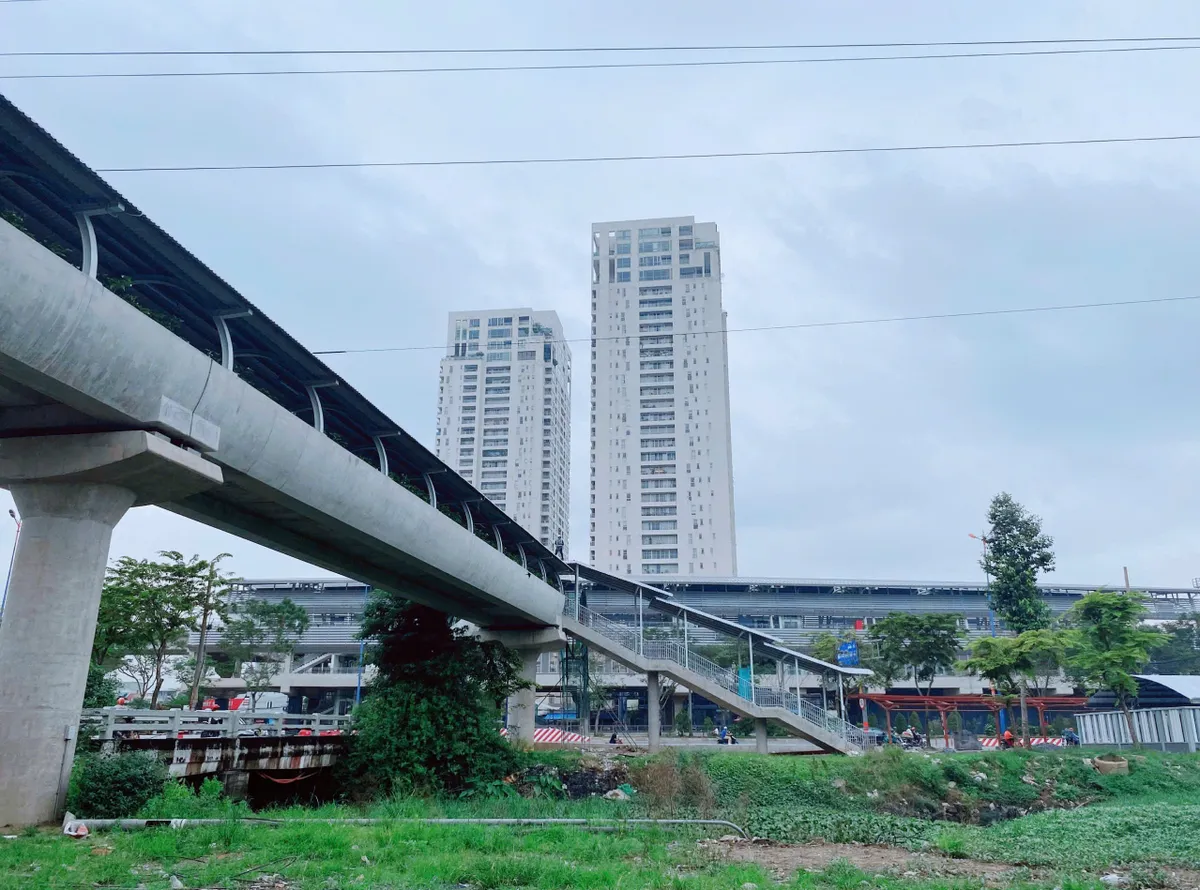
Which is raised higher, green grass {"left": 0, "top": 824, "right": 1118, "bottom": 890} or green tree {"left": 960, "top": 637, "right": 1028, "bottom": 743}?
green tree {"left": 960, "top": 637, "right": 1028, "bottom": 743}

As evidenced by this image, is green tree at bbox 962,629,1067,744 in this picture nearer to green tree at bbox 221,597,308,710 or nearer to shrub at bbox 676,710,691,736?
shrub at bbox 676,710,691,736

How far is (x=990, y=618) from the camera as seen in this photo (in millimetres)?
73000

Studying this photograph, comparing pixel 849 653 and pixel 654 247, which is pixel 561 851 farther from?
pixel 654 247

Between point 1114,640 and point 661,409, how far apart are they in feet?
242

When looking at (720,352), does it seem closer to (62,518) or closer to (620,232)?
(620,232)

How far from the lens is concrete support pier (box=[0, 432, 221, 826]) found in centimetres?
1327

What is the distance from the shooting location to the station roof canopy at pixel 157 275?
40.1ft

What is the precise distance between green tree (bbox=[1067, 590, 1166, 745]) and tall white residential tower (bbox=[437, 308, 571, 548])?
286 feet

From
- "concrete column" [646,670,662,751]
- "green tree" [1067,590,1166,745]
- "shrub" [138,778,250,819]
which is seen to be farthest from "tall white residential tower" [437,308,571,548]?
"shrub" [138,778,250,819]

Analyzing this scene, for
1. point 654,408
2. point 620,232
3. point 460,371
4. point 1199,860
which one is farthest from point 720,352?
point 1199,860

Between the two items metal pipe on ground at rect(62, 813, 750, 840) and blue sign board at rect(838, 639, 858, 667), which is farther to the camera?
blue sign board at rect(838, 639, 858, 667)

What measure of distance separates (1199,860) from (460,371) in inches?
4613

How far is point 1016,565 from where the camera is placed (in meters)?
42.4

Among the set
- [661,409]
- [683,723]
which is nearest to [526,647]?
[683,723]
